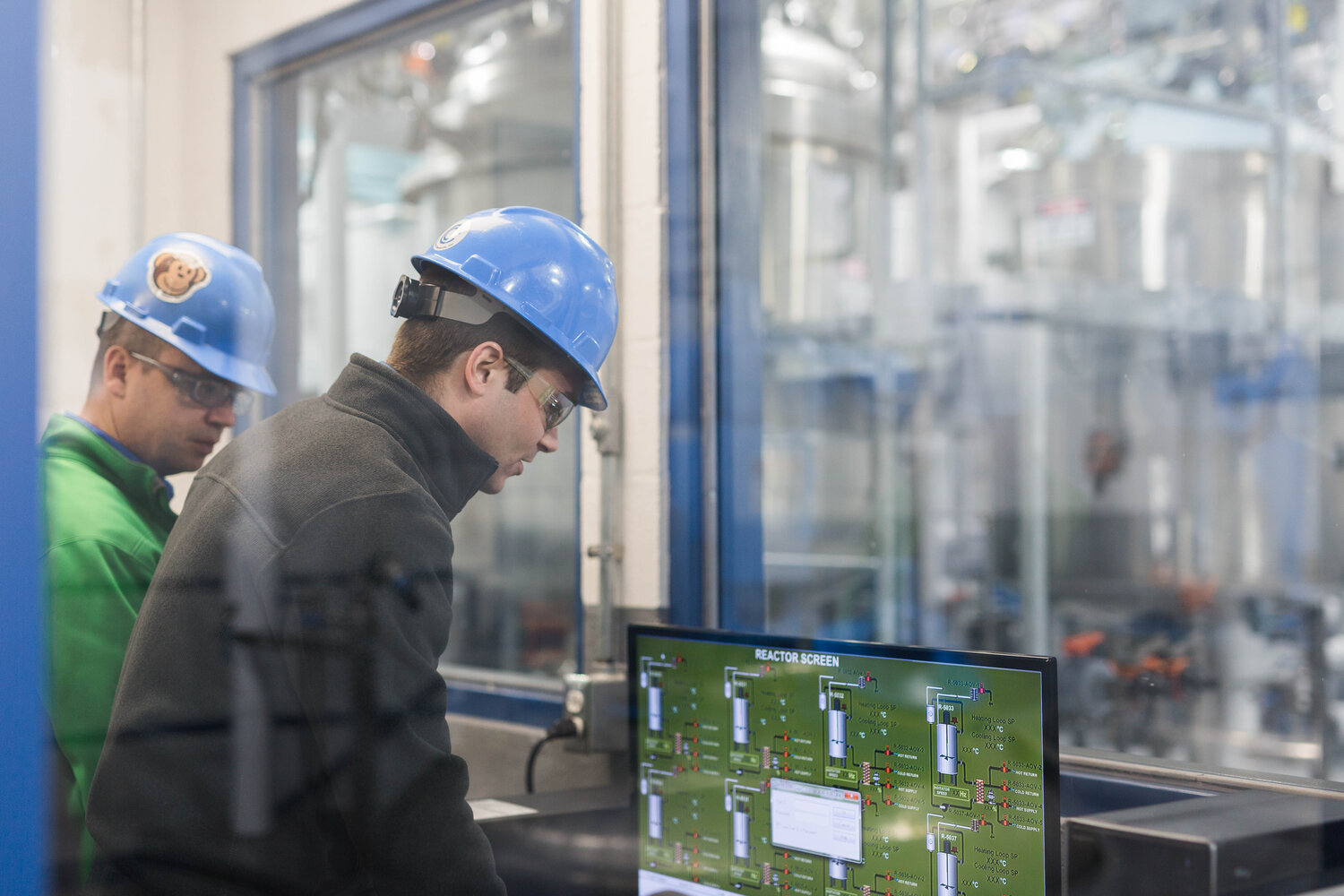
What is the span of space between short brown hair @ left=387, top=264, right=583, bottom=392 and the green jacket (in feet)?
1.08

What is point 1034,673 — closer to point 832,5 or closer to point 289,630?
point 289,630

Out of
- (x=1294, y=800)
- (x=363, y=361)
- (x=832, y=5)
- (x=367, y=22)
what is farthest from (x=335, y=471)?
(x=832, y=5)

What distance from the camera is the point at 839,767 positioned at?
1.27 metres

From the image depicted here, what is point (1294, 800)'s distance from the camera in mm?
1228

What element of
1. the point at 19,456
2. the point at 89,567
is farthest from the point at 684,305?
the point at 19,456

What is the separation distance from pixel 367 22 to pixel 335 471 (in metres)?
1.48

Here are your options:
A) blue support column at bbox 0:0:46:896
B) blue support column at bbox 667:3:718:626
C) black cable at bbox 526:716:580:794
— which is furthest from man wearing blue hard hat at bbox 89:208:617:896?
blue support column at bbox 667:3:718:626

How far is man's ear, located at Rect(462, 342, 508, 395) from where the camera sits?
4.26ft

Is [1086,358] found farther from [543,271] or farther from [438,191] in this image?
[543,271]

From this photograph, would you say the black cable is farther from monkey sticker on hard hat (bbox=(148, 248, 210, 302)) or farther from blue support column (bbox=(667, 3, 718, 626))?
monkey sticker on hard hat (bbox=(148, 248, 210, 302))

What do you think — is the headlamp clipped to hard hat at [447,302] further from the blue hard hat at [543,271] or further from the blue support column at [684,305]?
the blue support column at [684,305]

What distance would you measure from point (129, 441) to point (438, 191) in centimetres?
239

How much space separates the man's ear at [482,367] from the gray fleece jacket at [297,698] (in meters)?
0.15

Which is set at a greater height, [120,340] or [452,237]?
[452,237]
